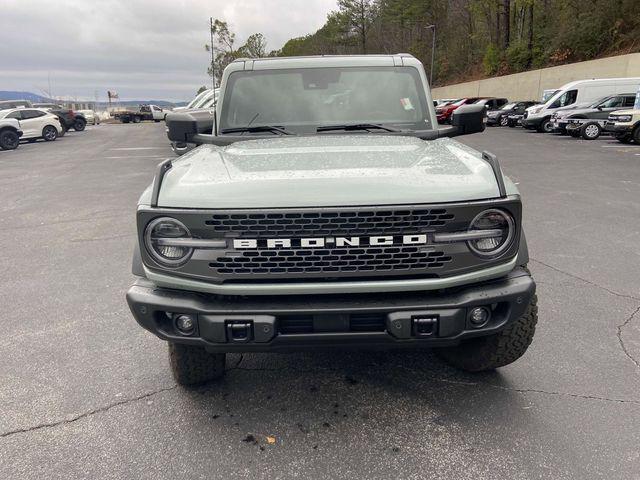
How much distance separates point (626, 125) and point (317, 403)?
18.2m

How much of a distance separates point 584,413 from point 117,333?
320 cm

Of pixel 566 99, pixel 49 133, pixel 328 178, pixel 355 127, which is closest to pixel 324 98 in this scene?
pixel 355 127

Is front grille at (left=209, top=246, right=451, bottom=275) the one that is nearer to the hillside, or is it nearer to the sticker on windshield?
the sticker on windshield

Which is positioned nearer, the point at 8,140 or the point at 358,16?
the point at 8,140

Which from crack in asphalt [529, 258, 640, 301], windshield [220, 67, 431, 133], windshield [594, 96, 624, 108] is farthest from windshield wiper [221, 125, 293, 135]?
windshield [594, 96, 624, 108]

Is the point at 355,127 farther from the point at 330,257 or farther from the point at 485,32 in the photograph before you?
the point at 485,32

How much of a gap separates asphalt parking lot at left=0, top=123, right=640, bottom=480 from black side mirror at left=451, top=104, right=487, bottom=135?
5.18ft

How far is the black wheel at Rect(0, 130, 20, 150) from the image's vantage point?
2130 centimetres

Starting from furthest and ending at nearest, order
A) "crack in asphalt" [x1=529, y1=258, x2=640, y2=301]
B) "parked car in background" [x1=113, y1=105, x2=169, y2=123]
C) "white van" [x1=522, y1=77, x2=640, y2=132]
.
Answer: "parked car in background" [x1=113, y1=105, x2=169, y2=123] < "white van" [x1=522, y1=77, x2=640, y2=132] < "crack in asphalt" [x1=529, y1=258, x2=640, y2=301]

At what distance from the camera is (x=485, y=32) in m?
51.7

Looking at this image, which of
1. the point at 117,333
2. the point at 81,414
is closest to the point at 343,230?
the point at 81,414

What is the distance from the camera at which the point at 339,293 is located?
2.37 metres

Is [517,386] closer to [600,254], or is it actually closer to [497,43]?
[600,254]

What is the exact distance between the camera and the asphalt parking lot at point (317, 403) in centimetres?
245
